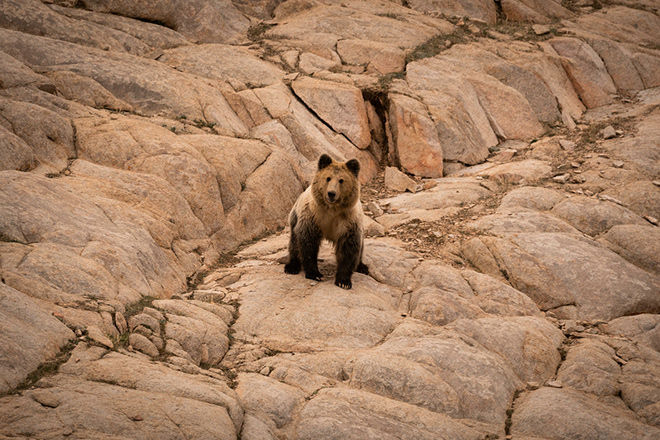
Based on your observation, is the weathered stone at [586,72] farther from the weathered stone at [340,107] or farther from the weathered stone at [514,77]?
the weathered stone at [340,107]

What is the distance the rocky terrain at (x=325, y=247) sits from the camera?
16.5 feet

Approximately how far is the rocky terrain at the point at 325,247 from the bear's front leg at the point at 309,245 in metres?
0.25

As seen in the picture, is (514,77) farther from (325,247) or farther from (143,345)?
(143,345)

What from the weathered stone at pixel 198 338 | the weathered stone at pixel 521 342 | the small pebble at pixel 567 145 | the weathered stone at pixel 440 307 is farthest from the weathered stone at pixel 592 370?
the small pebble at pixel 567 145

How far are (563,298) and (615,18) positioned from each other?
16148 millimetres

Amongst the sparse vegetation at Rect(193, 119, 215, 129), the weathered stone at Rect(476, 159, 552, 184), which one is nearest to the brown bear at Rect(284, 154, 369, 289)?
the sparse vegetation at Rect(193, 119, 215, 129)

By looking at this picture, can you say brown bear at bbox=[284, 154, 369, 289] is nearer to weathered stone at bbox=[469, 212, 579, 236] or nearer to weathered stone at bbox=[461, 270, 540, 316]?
weathered stone at bbox=[461, 270, 540, 316]

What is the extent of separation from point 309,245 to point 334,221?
0.51 m

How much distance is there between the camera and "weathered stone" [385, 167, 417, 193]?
12703 mm

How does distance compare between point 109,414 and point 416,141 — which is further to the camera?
point 416,141

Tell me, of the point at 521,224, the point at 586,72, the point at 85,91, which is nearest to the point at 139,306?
the point at 85,91

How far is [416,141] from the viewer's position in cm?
1340

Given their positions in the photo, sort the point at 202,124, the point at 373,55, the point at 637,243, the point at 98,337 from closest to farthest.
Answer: the point at 98,337, the point at 637,243, the point at 202,124, the point at 373,55

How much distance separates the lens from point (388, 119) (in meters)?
14.0
